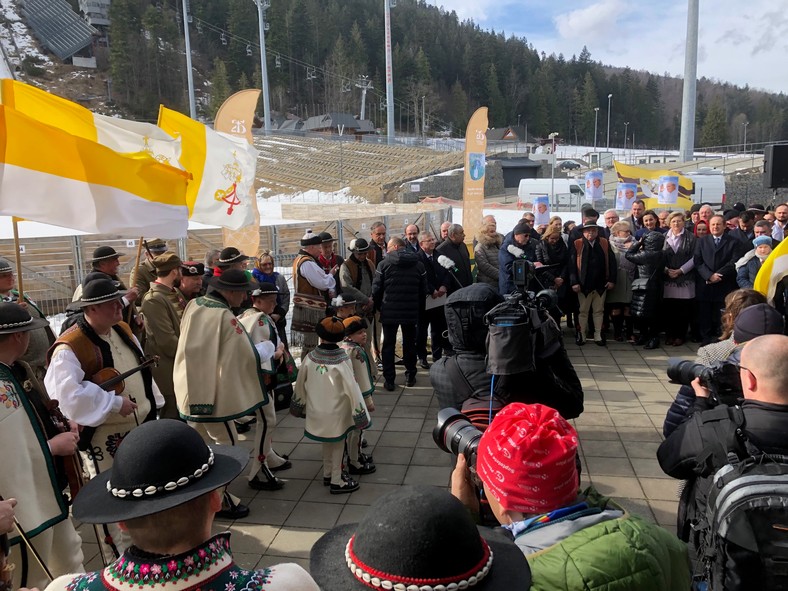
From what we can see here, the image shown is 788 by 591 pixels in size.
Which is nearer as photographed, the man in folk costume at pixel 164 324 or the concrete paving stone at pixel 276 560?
the concrete paving stone at pixel 276 560

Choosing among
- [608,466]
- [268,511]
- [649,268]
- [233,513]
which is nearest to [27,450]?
[233,513]

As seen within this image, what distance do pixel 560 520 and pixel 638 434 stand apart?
4377 millimetres

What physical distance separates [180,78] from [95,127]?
109150 mm

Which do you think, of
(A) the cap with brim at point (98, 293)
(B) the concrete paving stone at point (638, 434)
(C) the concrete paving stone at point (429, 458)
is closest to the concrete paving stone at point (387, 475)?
(C) the concrete paving stone at point (429, 458)

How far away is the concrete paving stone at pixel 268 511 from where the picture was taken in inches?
162

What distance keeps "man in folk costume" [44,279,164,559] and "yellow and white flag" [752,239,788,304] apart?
5.74 meters

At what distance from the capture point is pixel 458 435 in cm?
218

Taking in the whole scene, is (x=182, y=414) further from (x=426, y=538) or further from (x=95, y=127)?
(x=426, y=538)

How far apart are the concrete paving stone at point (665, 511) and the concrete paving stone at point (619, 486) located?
0.14 meters

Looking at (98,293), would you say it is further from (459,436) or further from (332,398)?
(459,436)

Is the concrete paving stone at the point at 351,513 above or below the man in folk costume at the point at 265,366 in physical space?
below

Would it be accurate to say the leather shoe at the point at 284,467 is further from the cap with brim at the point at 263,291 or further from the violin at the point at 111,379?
the violin at the point at 111,379

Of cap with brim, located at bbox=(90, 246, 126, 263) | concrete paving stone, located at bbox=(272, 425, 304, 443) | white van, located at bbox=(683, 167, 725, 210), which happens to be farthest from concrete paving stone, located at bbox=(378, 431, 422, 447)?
white van, located at bbox=(683, 167, 725, 210)

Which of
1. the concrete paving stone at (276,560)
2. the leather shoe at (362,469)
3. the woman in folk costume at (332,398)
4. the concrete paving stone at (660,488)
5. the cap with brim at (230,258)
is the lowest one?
the concrete paving stone at (276,560)
